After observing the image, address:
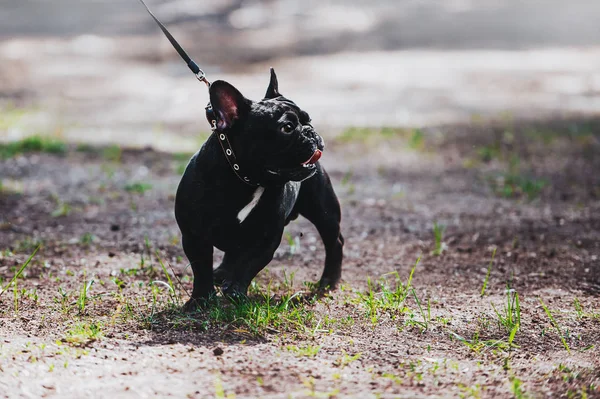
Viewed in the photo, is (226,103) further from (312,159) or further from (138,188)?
(138,188)

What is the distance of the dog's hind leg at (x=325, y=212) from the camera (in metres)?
4.84

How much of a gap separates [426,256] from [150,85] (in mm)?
8629

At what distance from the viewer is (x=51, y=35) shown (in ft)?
60.5

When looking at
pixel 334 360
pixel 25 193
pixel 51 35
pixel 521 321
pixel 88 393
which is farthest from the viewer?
pixel 51 35

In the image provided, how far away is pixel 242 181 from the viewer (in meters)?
4.17

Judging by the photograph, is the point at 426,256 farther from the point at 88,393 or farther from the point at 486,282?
the point at 88,393

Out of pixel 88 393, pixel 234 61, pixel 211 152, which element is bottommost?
pixel 88 393

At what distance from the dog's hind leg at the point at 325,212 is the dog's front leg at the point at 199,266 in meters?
0.77

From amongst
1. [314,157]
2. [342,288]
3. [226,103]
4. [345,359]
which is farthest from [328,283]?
[226,103]

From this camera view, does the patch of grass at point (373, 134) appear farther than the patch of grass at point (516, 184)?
Yes

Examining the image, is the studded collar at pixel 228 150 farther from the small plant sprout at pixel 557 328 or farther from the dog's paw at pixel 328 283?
the small plant sprout at pixel 557 328

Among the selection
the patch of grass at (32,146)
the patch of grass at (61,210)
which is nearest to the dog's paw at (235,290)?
the patch of grass at (61,210)

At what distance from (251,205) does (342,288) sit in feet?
3.65

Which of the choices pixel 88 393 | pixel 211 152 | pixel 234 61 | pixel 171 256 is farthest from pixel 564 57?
pixel 88 393
